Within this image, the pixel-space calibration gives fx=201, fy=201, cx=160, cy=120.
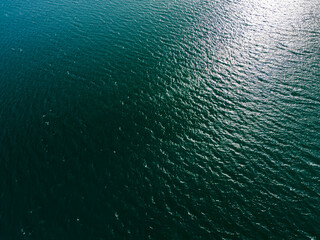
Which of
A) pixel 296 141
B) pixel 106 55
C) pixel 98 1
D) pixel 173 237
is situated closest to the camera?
pixel 173 237

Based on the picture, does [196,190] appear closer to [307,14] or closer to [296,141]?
[296,141]

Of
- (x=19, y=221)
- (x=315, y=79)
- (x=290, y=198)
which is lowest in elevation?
(x=19, y=221)

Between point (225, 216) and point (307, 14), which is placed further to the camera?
point (307, 14)

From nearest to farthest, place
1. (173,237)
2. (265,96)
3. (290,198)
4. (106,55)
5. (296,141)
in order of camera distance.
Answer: (173,237), (290,198), (296,141), (265,96), (106,55)

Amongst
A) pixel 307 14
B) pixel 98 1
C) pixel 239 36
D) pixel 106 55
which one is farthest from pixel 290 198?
pixel 98 1

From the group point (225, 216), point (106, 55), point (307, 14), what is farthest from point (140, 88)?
point (307, 14)

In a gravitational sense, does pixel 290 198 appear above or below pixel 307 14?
below
